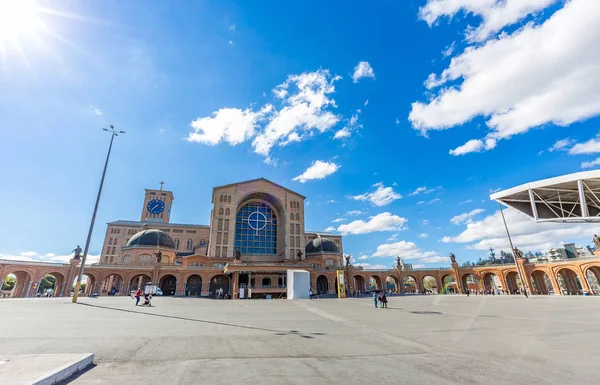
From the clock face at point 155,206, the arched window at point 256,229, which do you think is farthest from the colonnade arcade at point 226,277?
the clock face at point 155,206

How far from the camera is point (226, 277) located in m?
46.6

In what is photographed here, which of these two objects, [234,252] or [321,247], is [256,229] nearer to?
[234,252]

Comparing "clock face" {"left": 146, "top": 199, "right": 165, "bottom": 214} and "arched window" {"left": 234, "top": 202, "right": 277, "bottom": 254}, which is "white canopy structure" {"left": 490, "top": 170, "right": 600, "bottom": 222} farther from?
"clock face" {"left": 146, "top": 199, "right": 165, "bottom": 214}

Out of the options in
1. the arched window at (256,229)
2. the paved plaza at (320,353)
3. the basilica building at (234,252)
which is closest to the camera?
the paved plaza at (320,353)

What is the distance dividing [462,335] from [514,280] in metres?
56.9

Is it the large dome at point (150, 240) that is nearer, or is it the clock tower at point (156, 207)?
the large dome at point (150, 240)

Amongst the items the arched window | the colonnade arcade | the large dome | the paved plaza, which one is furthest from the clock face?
the paved plaza

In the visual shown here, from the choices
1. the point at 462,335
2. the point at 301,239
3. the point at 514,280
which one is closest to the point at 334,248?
the point at 301,239

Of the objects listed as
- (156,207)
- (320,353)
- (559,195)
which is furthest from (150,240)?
(559,195)

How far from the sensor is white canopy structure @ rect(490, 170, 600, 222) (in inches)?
638

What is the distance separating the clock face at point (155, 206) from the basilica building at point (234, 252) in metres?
9.40

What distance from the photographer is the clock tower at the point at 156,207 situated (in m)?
73.4

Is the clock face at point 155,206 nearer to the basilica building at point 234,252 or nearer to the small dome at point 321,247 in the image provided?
the basilica building at point 234,252

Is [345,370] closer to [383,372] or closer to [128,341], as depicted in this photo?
[383,372]
